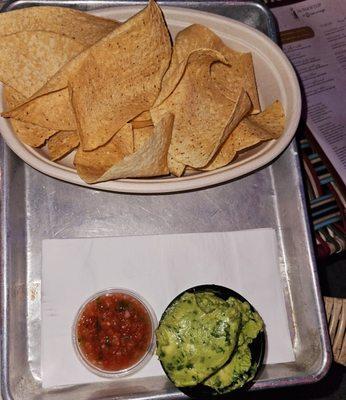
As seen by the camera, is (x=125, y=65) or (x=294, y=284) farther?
(x=294, y=284)

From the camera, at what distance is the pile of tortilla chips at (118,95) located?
1.52 m

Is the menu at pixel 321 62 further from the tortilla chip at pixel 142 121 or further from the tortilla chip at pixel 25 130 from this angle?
the tortilla chip at pixel 25 130

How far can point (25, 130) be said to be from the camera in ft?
5.17

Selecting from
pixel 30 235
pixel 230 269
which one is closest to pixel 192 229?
pixel 230 269

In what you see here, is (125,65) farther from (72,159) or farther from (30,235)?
(30,235)

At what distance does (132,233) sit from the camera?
1.74 metres

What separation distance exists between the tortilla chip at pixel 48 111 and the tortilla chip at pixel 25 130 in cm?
3

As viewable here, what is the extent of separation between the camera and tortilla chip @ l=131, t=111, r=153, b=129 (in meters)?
1.64

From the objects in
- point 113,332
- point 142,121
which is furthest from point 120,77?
point 113,332

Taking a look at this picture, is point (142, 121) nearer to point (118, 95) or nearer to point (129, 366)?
point (118, 95)

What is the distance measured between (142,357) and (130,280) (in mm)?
221

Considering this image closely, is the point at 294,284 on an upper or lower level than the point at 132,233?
lower

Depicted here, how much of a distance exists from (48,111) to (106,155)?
0.19 m

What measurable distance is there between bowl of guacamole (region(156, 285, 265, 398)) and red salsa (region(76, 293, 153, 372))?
0.09 m
